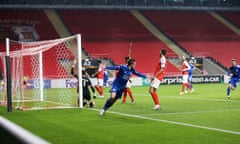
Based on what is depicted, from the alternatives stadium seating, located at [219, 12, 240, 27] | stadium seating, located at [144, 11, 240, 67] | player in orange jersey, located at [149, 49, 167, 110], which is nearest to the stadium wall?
stadium seating, located at [144, 11, 240, 67]

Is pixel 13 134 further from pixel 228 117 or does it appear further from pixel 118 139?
pixel 228 117

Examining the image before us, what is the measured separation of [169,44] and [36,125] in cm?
3493

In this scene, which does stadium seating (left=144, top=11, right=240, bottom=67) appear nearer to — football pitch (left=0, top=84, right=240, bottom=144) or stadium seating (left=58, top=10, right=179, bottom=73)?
stadium seating (left=58, top=10, right=179, bottom=73)

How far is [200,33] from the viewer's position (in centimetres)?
4788

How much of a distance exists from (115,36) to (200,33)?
10.5 m

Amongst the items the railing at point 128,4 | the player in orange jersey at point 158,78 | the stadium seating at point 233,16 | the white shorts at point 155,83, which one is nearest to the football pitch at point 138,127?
the player in orange jersey at point 158,78

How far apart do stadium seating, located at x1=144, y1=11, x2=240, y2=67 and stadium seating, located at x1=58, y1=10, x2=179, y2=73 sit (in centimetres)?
302

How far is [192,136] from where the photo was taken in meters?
8.34

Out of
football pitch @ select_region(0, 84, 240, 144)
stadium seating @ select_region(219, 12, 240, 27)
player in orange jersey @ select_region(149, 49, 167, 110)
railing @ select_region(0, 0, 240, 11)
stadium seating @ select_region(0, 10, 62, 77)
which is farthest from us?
stadium seating @ select_region(219, 12, 240, 27)

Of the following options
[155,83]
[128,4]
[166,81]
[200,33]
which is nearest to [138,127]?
[155,83]

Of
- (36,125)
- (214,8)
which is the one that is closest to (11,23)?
(214,8)

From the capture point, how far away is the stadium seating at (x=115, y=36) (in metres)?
41.4

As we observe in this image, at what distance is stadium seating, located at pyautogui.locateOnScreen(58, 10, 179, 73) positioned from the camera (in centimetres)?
4138

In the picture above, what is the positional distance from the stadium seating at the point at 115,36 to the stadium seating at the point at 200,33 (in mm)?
3016
